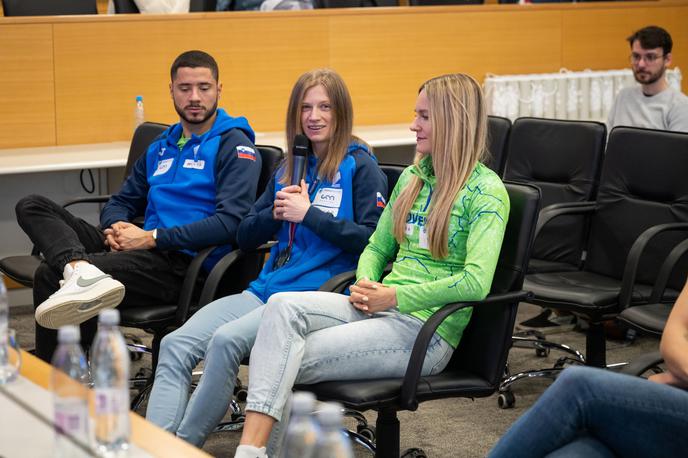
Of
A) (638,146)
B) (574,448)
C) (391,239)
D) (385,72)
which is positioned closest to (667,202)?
(638,146)

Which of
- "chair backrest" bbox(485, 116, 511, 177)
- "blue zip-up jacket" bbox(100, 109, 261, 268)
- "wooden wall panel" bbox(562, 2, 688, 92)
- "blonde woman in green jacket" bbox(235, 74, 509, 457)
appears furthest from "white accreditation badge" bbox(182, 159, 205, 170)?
"wooden wall panel" bbox(562, 2, 688, 92)

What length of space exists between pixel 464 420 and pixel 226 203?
1.09m

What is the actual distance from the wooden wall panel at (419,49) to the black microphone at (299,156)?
2.71 metres

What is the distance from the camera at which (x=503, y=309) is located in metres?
2.72

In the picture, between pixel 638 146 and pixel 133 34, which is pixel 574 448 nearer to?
pixel 638 146

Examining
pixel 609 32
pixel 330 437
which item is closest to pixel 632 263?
pixel 330 437

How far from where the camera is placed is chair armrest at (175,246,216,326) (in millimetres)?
3289

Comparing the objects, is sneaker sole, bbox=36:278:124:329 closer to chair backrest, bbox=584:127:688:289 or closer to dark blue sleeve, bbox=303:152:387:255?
dark blue sleeve, bbox=303:152:387:255

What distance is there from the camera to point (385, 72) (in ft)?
19.2

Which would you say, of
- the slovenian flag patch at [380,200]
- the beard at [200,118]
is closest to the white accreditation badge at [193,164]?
the beard at [200,118]

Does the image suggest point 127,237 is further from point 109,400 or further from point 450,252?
point 109,400

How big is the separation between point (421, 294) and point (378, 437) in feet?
1.29

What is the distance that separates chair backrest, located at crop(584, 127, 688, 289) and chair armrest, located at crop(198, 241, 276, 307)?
1353 mm

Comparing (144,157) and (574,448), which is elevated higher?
(144,157)
